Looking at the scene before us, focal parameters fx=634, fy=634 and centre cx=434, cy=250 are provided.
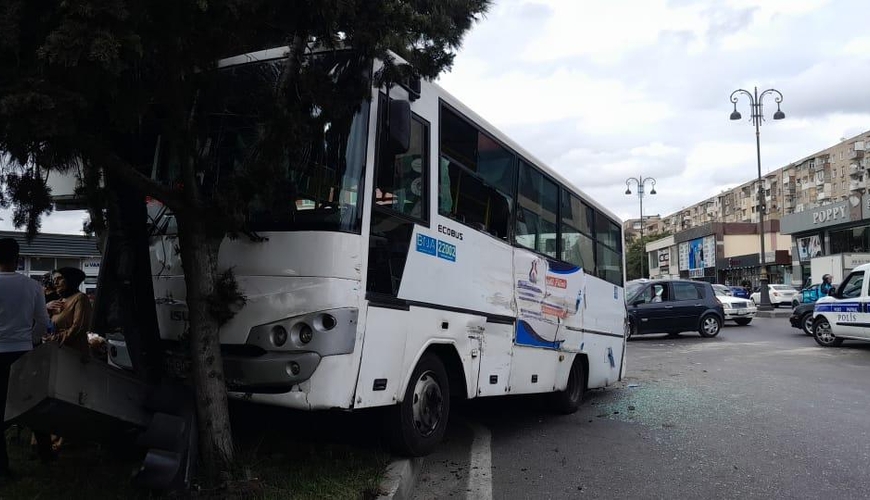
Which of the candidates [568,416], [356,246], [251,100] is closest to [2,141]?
[251,100]

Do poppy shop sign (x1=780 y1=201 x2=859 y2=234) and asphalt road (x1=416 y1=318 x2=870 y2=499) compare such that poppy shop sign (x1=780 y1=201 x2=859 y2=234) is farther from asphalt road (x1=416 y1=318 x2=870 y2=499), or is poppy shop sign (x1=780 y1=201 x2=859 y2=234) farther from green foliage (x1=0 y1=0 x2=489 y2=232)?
green foliage (x1=0 y1=0 x2=489 y2=232)

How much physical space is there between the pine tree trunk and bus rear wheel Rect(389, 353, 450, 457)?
1.28 meters

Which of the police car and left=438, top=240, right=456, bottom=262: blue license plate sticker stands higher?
left=438, top=240, right=456, bottom=262: blue license plate sticker

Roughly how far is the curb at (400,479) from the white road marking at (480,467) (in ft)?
1.39

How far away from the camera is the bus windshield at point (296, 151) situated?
3.84 m

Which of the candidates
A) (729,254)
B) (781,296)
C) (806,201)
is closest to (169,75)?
(781,296)

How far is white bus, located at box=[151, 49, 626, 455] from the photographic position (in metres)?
3.98

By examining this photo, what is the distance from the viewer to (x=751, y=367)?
40.0 feet

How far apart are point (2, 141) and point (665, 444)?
590 cm

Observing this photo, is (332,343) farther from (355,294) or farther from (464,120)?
(464,120)

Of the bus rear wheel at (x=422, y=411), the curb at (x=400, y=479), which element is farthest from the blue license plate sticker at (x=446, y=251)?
the curb at (x=400, y=479)

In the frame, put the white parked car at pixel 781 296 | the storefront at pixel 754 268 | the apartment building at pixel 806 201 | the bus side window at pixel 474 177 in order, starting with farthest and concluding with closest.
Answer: the storefront at pixel 754 268 → the apartment building at pixel 806 201 → the white parked car at pixel 781 296 → the bus side window at pixel 474 177

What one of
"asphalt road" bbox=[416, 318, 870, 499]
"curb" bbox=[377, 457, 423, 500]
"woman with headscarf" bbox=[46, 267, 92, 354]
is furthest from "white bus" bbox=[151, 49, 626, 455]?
"woman with headscarf" bbox=[46, 267, 92, 354]

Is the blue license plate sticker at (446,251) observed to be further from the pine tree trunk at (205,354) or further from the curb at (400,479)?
the pine tree trunk at (205,354)
